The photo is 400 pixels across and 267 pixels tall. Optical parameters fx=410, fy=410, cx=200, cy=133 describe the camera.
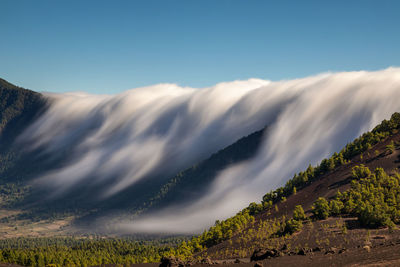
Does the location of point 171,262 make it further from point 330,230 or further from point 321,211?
point 321,211

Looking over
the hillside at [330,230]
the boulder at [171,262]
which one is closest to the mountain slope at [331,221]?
the hillside at [330,230]

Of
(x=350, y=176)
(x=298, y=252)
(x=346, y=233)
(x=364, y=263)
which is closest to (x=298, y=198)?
(x=350, y=176)

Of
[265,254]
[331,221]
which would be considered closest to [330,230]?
[331,221]

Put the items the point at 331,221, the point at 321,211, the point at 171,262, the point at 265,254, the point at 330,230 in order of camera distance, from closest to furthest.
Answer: the point at 171,262 < the point at 265,254 < the point at 330,230 < the point at 331,221 < the point at 321,211

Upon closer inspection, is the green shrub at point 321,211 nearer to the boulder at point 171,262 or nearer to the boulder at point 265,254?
the boulder at point 265,254

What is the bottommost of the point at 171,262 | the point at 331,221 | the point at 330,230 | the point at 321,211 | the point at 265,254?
the point at 330,230

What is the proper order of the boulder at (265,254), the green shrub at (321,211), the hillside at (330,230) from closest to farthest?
the hillside at (330,230) < the boulder at (265,254) < the green shrub at (321,211)

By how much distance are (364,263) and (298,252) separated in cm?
2249

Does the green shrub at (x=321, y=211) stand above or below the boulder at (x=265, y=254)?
above

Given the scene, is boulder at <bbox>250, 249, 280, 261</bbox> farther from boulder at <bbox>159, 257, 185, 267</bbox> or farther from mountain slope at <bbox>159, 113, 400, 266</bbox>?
boulder at <bbox>159, 257, 185, 267</bbox>

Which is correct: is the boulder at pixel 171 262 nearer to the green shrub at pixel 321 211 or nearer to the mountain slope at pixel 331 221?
the mountain slope at pixel 331 221

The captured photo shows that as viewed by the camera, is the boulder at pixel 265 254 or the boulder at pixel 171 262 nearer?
the boulder at pixel 171 262

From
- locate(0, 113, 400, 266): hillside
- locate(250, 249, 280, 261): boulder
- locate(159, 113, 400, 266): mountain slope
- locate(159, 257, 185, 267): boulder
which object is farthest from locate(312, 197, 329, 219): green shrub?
locate(159, 257, 185, 267): boulder

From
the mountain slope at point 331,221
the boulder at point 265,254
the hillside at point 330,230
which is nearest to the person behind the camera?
the hillside at point 330,230
